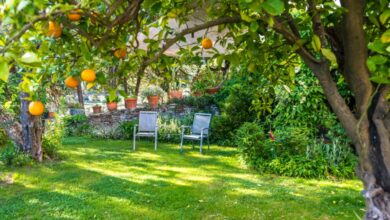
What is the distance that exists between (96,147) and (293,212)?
500 cm

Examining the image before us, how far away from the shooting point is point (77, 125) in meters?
9.86

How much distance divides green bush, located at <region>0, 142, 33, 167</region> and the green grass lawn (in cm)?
17

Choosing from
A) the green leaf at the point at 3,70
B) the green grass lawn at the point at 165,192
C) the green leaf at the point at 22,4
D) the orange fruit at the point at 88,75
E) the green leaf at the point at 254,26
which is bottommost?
the green grass lawn at the point at 165,192

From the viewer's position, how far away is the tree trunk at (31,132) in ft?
18.7

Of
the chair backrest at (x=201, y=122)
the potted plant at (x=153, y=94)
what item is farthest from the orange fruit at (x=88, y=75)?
the potted plant at (x=153, y=94)

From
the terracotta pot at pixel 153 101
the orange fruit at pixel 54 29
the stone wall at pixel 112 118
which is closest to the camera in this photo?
the orange fruit at pixel 54 29

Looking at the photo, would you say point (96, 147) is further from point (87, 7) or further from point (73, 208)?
point (87, 7)

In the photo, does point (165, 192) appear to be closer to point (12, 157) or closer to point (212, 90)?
point (12, 157)

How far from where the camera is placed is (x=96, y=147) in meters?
7.75

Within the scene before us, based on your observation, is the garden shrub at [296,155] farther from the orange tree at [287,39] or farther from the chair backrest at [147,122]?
the orange tree at [287,39]

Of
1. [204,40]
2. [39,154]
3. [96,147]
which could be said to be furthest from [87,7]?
[96,147]

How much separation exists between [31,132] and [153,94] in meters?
5.70

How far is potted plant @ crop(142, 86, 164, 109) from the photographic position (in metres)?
10.7

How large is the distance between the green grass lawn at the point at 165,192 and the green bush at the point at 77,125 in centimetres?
329
